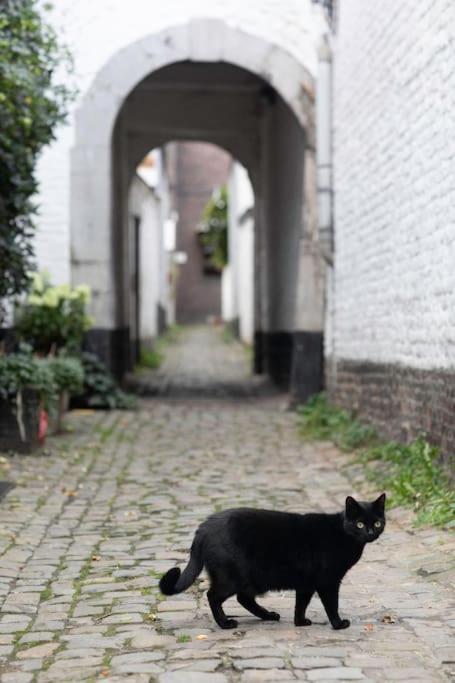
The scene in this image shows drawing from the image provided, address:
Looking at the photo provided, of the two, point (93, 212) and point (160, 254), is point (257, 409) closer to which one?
point (93, 212)

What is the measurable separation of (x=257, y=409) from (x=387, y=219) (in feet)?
15.5

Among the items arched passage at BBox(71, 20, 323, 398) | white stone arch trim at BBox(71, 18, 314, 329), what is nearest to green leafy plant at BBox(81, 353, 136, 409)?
arched passage at BBox(71, 20, 323, 398)

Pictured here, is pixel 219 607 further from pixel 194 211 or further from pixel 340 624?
pixel 194 211

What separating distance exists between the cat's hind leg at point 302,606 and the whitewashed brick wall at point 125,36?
9.40 meters

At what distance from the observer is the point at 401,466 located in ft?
27.8

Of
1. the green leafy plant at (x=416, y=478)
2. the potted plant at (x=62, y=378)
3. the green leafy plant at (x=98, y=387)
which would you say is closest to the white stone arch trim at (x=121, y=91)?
the green leafy plant at (x=98, y=387)

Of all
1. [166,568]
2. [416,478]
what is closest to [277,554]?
[166,568]

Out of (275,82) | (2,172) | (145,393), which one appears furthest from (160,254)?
(2,172)

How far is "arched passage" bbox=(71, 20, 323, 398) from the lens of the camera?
13703 millimetres

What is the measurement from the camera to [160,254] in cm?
3266

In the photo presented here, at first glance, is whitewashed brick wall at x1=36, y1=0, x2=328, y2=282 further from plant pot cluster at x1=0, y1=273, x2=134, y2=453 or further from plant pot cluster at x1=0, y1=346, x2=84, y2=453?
plant pot cluster at x1=0, y1=346, x2=84, y2=453

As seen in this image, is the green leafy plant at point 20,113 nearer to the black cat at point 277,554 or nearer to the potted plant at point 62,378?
the potted plant at point 62,378

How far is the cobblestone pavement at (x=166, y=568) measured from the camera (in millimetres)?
4250

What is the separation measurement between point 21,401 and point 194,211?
3768 centimetres
